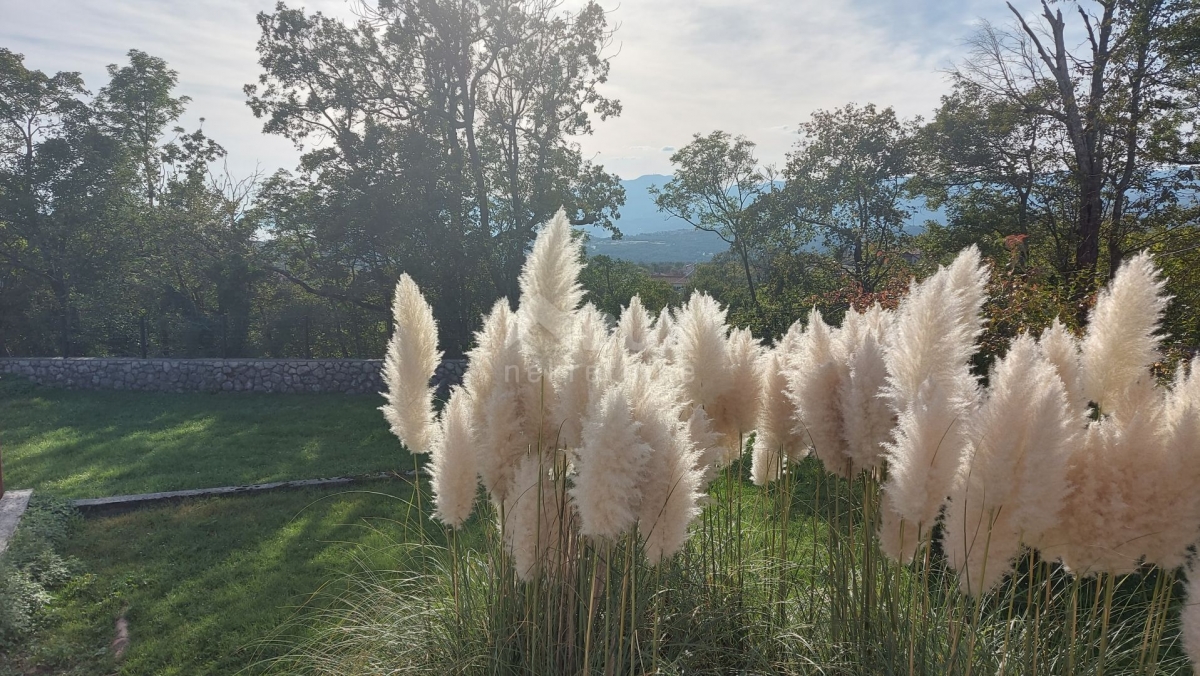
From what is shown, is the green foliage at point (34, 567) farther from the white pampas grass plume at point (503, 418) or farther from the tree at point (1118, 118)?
the tree at point (1118, 118)

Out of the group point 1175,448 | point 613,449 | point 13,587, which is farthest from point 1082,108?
point 13,587

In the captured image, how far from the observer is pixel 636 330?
2955mm

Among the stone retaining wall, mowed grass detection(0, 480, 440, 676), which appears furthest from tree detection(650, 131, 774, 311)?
mowed grass detection(0, 480, 440, 676)

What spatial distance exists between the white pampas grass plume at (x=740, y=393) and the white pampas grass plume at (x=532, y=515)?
2.56 feet

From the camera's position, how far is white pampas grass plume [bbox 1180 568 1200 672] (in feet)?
4.51

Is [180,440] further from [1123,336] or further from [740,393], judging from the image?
[1123,336]

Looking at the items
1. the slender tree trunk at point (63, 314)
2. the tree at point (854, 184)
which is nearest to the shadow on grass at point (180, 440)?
the slender tree trunk at point (63, 314)

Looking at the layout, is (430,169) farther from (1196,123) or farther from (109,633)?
(1196,123)

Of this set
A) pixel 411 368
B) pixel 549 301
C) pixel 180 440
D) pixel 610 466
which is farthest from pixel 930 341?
pixel 180 440

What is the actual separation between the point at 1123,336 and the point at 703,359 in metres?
1.21

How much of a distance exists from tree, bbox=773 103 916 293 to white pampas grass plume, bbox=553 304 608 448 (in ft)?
39.9

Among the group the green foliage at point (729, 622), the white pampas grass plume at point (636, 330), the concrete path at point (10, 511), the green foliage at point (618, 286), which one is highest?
the green foliage at point (618, 286)

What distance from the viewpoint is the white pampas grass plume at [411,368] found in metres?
2.41

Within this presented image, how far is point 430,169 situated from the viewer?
12.2m
